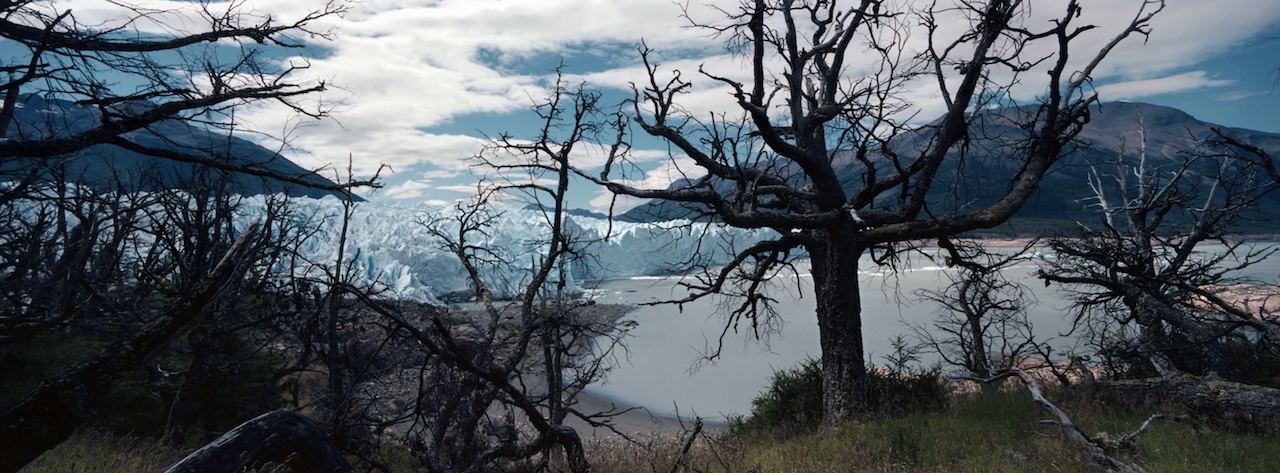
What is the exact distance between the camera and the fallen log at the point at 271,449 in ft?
8.89

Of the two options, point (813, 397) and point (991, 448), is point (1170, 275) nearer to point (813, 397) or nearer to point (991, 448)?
point (813, 397)

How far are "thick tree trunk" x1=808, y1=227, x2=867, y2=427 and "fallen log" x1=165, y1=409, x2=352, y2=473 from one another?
7.27 meters

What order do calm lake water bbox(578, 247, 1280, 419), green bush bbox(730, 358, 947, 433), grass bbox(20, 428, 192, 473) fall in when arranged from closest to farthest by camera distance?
grass bbox(20, 428, 192, 473) < green bush bbox(730, 358, 947, 433) < calm lake water bbox(578, 247, 1280, 419)

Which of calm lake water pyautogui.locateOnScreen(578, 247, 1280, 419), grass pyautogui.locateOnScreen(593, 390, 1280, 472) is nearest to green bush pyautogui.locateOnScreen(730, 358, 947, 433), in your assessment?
grass pyautogui.locateOnScreen(593, 390, 1280, 472)

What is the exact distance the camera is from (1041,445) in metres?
5.98

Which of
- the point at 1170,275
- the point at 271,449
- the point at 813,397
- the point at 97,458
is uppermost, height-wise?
the point at 271,449

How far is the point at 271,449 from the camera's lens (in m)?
2.91

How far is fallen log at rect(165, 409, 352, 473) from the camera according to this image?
107 inches

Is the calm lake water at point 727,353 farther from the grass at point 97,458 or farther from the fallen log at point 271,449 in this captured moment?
the fallen log at point 271,449

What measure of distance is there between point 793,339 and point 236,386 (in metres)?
32.6

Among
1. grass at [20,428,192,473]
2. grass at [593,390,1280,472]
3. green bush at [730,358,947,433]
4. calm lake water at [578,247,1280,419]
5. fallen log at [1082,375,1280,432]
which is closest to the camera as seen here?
grass at [593,390,1280,472]

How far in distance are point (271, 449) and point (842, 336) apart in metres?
7.61

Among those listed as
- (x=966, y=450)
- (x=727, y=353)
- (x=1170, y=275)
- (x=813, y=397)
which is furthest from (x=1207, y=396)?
(x=727, y=353)

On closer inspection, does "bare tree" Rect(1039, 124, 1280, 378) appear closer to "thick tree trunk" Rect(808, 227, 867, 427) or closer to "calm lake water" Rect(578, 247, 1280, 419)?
"thick tree trunk" Rect(808, 227, 867, 427)
